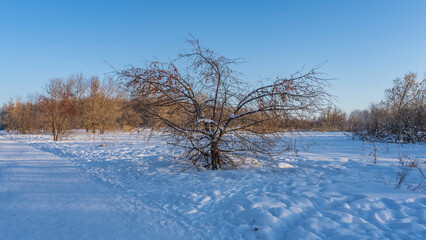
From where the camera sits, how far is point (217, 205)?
439 cm

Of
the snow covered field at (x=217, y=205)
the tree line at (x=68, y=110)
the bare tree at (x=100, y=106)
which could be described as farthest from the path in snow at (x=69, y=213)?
the bare tree at (x=100, y=106)

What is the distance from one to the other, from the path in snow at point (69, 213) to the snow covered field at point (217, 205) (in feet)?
0.05

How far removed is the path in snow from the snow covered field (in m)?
0.01

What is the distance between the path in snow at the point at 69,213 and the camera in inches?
133

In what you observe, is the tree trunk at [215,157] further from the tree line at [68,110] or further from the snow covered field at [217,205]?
the tree line at [68,110]

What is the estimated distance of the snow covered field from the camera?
3324mm

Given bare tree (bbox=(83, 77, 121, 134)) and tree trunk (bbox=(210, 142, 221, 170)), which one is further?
bare tree (bbox=(83, 77, 121, 134))

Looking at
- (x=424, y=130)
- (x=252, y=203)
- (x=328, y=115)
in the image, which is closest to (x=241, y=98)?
(x=328, y=115)

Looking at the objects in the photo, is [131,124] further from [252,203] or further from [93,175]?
[252,203]

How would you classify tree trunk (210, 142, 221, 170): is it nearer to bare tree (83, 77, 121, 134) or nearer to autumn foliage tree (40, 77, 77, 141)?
autumn foliage tree (40, 77, 77, 141)

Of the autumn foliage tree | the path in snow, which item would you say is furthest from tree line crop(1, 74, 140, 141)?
the path in snow

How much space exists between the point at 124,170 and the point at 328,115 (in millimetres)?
6567

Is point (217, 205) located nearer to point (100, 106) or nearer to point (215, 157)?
point (215, 157)

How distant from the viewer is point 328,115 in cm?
645
